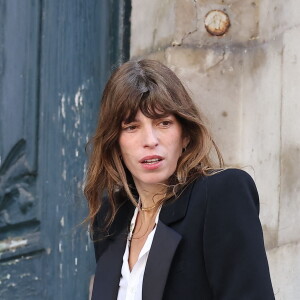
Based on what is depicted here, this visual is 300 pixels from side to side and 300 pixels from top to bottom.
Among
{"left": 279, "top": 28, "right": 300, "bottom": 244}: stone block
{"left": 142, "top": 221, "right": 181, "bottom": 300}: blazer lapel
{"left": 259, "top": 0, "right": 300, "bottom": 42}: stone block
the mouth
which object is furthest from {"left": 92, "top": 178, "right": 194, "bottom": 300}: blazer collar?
{"left": 259, "top": 0, "right": 300, "bottom": 42}: stone block

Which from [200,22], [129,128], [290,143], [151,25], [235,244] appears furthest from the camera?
[151,25]

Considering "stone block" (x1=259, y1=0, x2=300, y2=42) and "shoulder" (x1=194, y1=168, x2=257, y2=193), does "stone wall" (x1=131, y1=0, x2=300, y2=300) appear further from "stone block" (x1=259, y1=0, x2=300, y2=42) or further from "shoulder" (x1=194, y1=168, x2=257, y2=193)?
"shoulder" (x1=194, y1=168, x2=257, y2=193)

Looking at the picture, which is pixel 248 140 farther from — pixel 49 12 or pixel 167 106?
pixel 167 106

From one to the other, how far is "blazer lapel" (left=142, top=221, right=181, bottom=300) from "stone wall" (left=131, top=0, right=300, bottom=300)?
1.20 metres

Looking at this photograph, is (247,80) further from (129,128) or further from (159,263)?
(159,263)

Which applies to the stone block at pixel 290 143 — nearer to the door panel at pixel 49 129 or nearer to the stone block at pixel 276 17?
the stone block at pixel 276 17

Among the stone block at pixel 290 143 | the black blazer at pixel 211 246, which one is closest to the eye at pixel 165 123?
the black blazer at pixel 211 246

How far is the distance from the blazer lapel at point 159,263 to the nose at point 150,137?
0.22 metres

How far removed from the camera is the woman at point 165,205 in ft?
6.64

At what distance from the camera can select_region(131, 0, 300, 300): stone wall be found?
326 centimetres

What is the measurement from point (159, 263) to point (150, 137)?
33 centimetres

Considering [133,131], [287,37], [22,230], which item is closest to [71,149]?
[22,230]

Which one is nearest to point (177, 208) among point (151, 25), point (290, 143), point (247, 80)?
point (290, 143)

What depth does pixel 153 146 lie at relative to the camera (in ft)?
7.15
